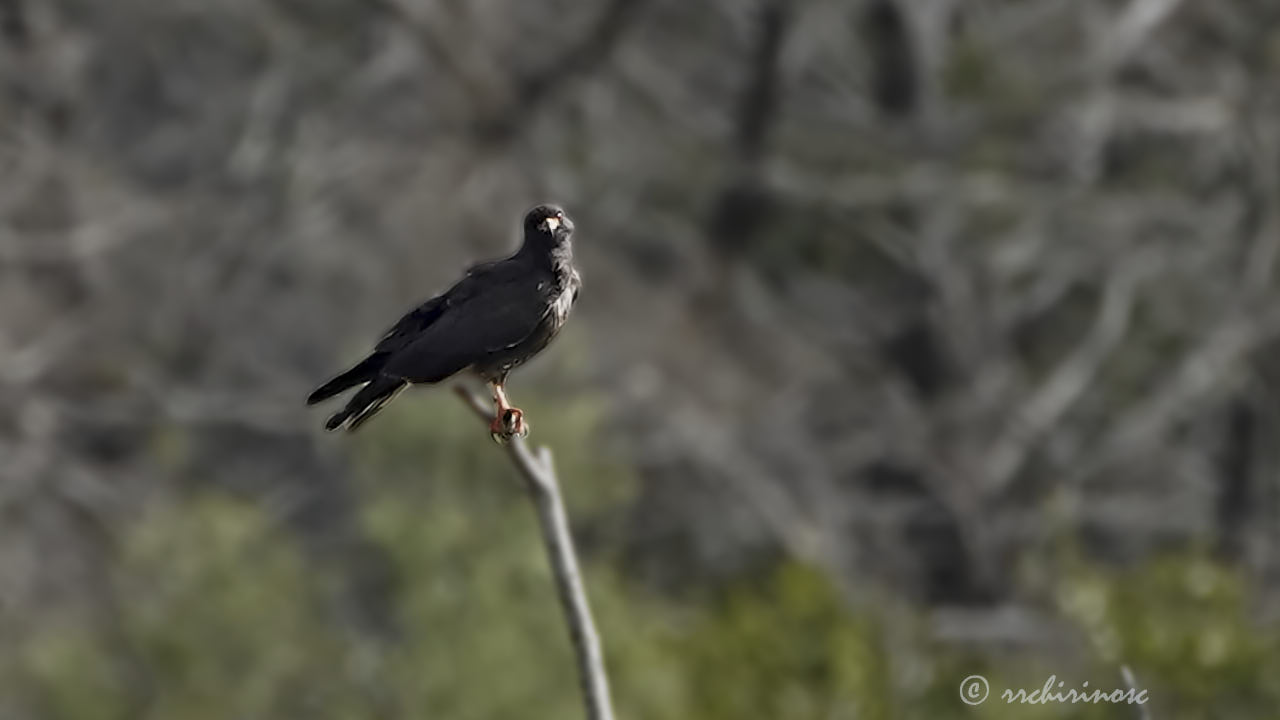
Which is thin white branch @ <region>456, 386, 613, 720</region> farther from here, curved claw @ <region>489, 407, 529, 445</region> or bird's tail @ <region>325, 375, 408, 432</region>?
bird's tail @ <region>325, 375, 408, 432</region>

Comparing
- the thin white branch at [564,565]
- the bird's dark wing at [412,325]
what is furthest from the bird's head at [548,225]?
the thin white branch at [564,565]

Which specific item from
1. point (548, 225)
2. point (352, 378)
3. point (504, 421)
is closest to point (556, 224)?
point (548, 225)

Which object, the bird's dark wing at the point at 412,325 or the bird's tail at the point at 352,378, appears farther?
the bird's dark wing at the point at 412,325

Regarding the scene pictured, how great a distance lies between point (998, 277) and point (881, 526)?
325 cm

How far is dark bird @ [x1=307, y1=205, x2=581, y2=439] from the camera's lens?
4953 mm

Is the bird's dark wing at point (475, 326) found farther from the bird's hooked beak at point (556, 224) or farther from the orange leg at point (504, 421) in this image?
the orange leg at point (504, 421)

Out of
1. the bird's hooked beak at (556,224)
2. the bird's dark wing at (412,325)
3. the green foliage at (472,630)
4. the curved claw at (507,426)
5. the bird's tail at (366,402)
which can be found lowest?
the bird's tail at (366,402)

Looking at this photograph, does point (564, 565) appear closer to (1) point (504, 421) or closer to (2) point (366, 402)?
(1) point (504, 421)

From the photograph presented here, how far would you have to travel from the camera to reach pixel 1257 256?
25094 millimetres

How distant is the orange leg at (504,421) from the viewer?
5199mm

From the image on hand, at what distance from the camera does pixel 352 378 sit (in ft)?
16.3

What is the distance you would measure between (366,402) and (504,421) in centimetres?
39

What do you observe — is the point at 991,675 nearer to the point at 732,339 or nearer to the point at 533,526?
the point at 533,526

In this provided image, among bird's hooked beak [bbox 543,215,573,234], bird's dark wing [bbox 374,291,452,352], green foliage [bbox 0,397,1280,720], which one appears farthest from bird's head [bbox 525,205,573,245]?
green foliage [bbox 0,397,1280,720]
